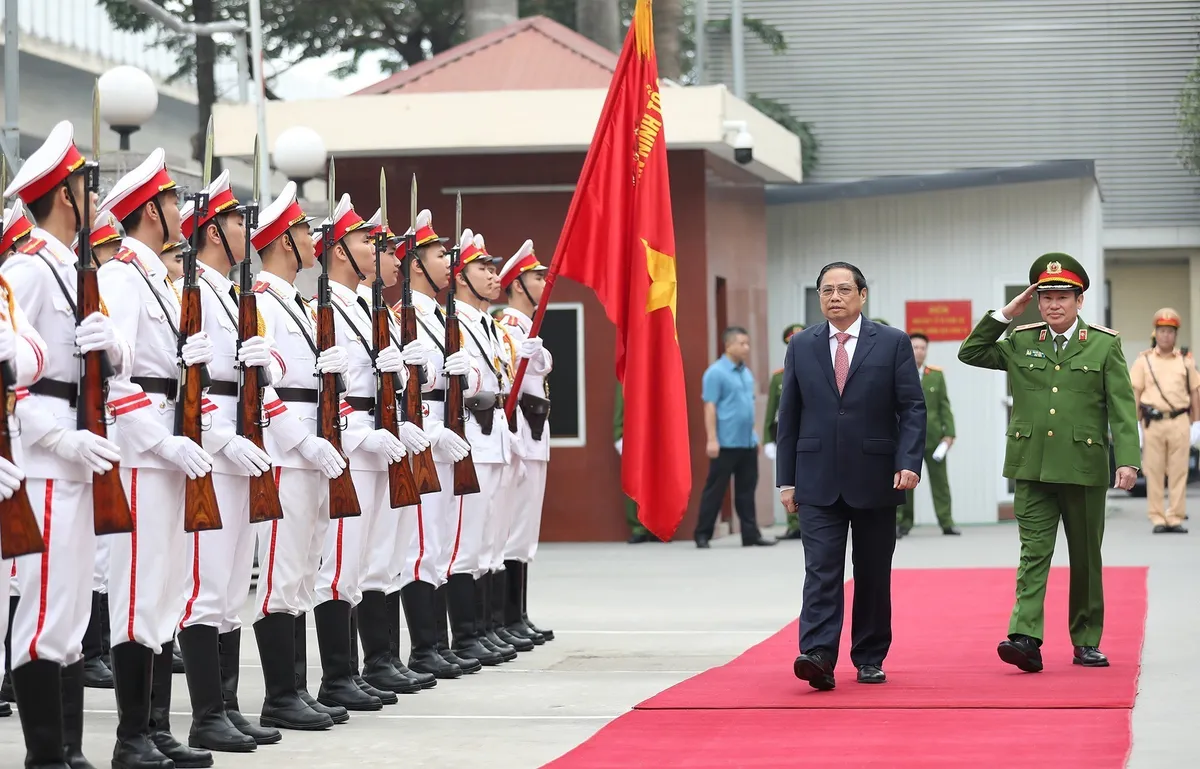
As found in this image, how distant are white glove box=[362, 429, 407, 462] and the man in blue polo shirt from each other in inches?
362

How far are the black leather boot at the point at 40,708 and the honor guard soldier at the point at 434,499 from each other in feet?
9.86

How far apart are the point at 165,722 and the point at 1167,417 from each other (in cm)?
1350

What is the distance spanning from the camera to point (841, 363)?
889 cm

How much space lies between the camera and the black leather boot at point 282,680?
7.64 m

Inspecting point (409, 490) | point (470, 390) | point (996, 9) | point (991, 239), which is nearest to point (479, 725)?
point (409, 490)

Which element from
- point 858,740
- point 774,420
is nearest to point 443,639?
point 858,740

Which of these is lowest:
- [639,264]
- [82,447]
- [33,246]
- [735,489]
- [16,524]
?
[735,489]

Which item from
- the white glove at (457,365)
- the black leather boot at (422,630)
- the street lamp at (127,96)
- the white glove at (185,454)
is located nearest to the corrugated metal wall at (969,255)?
the street lamp at (127,96)

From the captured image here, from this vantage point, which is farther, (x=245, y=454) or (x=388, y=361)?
(x=388, y=361)

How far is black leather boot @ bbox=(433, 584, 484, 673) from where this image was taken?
9352 mm

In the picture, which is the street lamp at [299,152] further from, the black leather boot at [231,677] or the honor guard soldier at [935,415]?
the black leather boot at [231,677]

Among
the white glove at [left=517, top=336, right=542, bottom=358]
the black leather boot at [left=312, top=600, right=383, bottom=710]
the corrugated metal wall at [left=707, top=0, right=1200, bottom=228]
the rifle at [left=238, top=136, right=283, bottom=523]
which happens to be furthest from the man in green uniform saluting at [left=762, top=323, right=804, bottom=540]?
the corrugated metal wall at [left=707, top=0, right=1200, bottom=228]

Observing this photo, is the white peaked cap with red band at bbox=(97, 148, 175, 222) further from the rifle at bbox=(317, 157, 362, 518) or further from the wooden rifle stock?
the wooden rifle stock

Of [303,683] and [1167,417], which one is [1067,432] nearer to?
[303,683]
